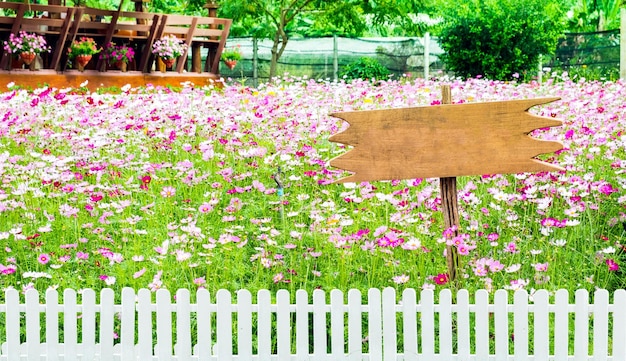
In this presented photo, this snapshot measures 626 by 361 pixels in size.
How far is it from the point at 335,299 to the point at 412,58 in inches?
762

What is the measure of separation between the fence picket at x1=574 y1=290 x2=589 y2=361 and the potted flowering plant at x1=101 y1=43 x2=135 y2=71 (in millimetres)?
12664

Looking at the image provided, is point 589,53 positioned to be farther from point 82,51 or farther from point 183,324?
point 183,324

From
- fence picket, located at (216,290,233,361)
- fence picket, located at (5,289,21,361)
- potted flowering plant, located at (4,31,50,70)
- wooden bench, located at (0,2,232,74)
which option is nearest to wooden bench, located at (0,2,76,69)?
wooden bench, located at (0,2,232,74)

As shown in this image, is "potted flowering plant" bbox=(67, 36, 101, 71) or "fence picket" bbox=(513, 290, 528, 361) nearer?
"fence picket" bbox=(513, 290, 528, 361)

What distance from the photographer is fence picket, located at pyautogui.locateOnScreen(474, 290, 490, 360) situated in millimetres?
3691

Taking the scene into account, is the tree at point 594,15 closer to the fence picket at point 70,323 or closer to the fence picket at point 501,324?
the fence picket at point 501,324

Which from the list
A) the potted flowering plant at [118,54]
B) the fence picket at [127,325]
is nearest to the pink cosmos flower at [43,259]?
the fence picket at [127,325]

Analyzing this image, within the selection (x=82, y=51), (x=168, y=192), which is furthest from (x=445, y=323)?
(x=82, y=51)

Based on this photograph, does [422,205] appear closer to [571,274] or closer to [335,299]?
[571,274]

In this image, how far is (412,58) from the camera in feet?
74.3

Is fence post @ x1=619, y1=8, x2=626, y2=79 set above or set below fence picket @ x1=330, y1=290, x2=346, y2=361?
above

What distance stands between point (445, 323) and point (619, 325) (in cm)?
70

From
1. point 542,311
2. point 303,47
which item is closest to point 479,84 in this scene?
point 542,311

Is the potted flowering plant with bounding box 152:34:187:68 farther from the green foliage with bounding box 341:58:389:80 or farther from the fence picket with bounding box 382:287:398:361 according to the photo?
A: the fence picket with bounding box 382:287:398:361
